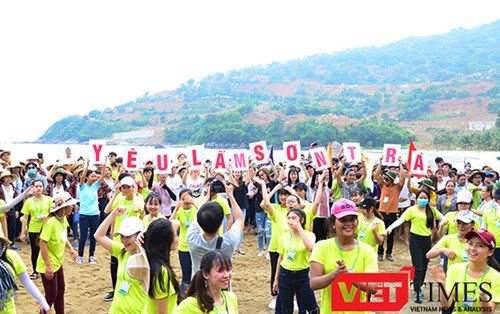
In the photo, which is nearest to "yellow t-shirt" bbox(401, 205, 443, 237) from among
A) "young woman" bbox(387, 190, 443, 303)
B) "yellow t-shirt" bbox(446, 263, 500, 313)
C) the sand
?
"young woman" bbox(387, 190, 443, 303)

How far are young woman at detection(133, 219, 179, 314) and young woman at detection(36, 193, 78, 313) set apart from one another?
7.85ft

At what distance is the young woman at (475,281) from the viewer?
11.1 ft

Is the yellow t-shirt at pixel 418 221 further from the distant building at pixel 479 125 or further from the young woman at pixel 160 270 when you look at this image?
the distant building at pixel 479 125

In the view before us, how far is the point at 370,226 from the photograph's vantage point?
6.52 metres

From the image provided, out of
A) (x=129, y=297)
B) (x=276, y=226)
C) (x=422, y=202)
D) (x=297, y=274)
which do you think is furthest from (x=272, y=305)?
(x=129, y=297)

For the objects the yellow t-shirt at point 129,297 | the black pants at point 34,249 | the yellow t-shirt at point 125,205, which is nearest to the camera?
the yellow t-shirt at point 129,297

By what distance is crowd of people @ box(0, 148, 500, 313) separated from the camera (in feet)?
10.8

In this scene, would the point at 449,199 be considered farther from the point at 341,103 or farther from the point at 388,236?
the point at 341,103

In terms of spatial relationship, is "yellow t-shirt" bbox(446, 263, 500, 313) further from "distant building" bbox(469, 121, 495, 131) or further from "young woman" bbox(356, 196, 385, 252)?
"distant building" bbox(469, 121, 495, 131)

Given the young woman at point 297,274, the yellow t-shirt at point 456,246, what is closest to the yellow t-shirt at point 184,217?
the young woman at point 297,274

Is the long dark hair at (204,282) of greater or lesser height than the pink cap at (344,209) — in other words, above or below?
below

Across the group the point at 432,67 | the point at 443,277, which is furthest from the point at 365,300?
the point at 432,67

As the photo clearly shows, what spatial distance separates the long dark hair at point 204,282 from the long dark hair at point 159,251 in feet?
0.93

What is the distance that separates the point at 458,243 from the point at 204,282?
313cm
